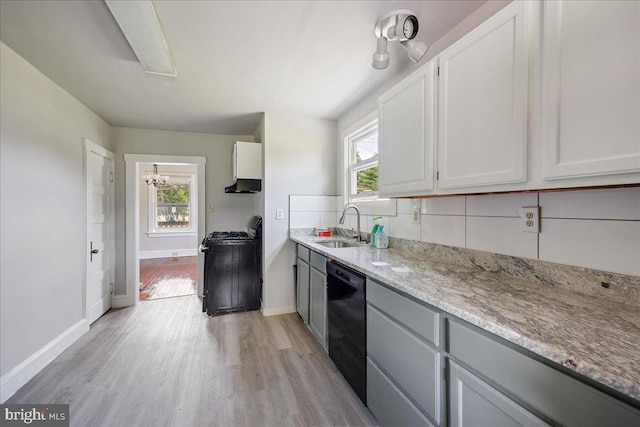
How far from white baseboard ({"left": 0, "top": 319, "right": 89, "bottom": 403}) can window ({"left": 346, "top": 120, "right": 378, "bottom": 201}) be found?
293cm

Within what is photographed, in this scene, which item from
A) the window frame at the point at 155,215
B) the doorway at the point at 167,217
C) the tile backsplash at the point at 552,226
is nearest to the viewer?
the tile backsplash at the point at 552,226

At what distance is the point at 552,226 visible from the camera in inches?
44.5

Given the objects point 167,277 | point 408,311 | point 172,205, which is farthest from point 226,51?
point 172,205

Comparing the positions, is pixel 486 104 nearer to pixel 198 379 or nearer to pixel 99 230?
pixel 198 379

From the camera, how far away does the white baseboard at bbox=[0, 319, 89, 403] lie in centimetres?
169

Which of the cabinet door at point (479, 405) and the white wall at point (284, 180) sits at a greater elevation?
the white wall at point (284, 180)

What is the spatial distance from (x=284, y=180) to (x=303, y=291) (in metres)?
1.24

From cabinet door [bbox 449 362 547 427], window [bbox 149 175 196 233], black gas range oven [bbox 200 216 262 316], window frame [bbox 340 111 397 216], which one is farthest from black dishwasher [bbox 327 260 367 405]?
window [bbox 149 175 196 233]

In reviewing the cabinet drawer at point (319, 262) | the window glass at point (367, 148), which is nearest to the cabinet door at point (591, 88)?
the cabinet drawer at point (319, 262)

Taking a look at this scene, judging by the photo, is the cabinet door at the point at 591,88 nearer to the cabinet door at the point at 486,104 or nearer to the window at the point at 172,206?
the cabinet door at the point at 486,104

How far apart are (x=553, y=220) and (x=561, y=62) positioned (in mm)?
627

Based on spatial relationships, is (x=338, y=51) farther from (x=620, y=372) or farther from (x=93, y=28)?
(x=620, y=372)

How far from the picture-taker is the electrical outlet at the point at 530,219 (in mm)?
1176

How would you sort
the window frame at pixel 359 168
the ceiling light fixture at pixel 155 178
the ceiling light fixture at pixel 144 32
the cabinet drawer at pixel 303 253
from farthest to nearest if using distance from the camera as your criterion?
1. the ceiling light fixture at pixel 155 178
2. the cabinet drawer at pixel 303 253
3. the window frame at pixel 359 168
4. the ceiling light fixture at pixel 144 32
